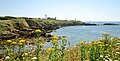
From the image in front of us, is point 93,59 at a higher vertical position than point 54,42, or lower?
lower

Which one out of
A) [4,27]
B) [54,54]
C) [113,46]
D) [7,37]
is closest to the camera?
[54,54]

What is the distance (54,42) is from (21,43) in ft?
3.74

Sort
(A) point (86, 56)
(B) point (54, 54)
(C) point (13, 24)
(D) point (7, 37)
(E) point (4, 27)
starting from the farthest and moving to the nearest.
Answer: (C) point (13, 24) < (E) point (4, 27) < (D) point (7, 37) < (A) point (86, 56) < (B) point (54, 54)

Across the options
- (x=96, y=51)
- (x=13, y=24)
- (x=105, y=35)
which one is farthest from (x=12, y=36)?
(x=96, y=51)

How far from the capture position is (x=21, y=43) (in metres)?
5.83

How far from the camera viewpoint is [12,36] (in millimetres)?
39156

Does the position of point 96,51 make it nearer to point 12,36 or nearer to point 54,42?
point 54,42

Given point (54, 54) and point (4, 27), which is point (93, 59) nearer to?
point (54, 54)

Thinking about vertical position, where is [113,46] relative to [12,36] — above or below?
above

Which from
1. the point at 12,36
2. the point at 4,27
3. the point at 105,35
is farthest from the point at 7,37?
the point at 105,35

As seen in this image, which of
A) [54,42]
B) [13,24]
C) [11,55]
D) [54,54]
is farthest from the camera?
[13,24]

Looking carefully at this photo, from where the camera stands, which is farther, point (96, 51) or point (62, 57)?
point (96, 51)

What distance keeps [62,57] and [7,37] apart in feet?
109

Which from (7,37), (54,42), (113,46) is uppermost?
(54,42)
